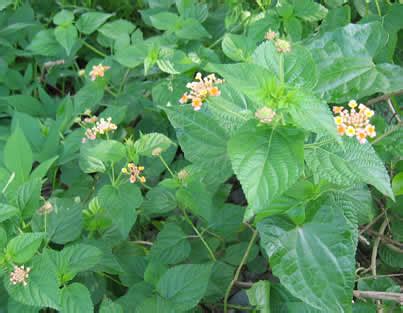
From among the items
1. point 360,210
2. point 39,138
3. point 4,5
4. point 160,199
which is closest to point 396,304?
point 360,210

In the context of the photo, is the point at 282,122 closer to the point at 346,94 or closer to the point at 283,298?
the point at 346,94

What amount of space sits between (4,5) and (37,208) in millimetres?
1244

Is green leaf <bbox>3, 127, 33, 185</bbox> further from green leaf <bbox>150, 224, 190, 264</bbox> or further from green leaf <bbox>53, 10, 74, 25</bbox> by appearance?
green leaf <bbox>53, 10, 74, 25</bbox>

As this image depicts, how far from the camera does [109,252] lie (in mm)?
1555

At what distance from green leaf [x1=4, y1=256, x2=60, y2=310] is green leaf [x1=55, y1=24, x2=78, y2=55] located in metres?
1.08

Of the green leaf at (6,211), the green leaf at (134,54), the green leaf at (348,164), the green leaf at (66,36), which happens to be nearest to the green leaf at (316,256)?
the green leaf at (348,164)

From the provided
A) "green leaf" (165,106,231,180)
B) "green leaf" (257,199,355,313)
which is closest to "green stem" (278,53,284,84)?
"green leaf" (165,106,231,180)

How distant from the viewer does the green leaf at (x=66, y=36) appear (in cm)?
216

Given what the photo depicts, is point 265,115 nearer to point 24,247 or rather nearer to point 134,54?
point 24,247

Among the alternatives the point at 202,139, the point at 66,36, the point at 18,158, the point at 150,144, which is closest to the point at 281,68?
the point at 202,139

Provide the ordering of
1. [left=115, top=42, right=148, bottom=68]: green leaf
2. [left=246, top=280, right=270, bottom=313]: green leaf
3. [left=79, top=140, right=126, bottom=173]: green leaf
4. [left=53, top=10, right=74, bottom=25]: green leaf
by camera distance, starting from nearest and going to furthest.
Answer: [left=246, top=280, right=270, bottom=313]: green leaf
[left=79, top=140, right=126, bottom=173]: green leaf
[left=115, top=42, right=148, bottom=68]: green leaf
[left=53, top=10, right=74, bottom=25]: green leaf

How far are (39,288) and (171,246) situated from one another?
1.40 feet

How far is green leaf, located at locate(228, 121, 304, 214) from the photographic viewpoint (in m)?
1.03

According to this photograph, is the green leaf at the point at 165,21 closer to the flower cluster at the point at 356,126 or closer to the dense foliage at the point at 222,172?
the dense foliage at the point at 222,172
